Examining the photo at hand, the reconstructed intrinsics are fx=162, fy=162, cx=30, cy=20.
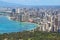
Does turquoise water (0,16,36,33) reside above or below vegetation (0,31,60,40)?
above

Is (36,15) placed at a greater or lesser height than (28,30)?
greater

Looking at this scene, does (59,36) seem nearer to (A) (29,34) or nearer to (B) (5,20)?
(A) (29,34)

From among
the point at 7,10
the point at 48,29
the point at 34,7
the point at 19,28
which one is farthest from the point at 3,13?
the point at 48,29

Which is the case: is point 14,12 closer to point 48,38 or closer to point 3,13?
A: point 3,13

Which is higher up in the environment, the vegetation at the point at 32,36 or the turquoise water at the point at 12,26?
the turquoise water at the point at 12,26

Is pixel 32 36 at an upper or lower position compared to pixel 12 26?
lower

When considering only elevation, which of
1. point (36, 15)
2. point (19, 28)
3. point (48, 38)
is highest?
point (36, 15)
